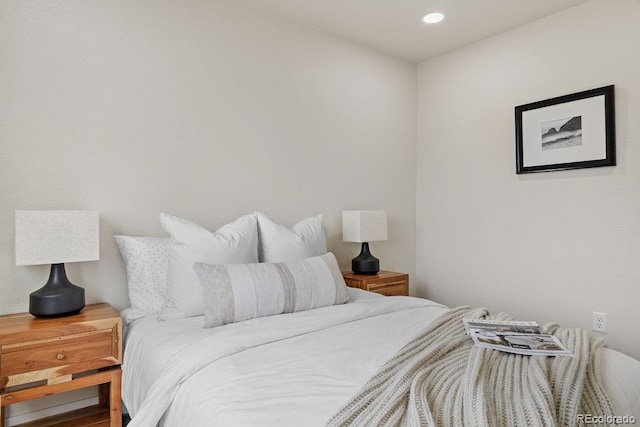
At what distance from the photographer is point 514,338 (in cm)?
147

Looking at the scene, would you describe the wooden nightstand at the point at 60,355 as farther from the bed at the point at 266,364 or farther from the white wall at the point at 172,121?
the white wall at the point at 172,121

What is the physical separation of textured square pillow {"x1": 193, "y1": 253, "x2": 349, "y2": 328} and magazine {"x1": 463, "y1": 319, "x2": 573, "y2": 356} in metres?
0.71

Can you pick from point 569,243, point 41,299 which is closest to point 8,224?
point 41,299

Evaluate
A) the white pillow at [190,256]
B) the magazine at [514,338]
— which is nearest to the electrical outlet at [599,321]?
Answer: the magazine at [514,338]

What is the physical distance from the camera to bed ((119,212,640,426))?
104cm

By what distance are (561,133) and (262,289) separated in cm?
239

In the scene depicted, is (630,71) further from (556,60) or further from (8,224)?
(8,224)

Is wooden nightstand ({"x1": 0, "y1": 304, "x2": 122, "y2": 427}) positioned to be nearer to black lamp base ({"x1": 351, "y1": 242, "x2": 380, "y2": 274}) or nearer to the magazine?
the magazine

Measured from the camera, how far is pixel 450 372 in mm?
1166

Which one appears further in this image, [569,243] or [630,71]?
[569,243]

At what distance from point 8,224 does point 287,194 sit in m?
1.62

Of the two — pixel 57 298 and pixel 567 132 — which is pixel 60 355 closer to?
pixel 57 298

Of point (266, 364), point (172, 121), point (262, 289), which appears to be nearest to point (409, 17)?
point (172, 121)

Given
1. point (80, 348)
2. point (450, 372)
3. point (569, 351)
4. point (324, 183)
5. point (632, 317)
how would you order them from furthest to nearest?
point (324, 183) < point (632, 317) < point (80, 348) < point (569, 351) < point (450, 372)
